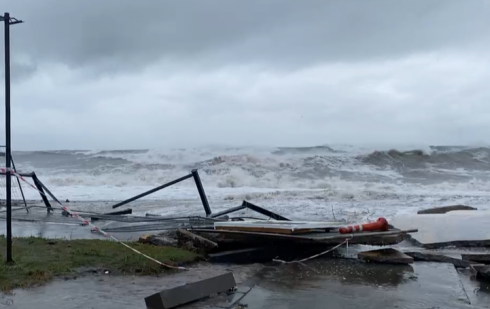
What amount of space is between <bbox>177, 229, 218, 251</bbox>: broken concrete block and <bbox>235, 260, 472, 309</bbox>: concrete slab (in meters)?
1.20

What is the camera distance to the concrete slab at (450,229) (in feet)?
29.0

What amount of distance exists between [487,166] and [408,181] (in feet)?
34.8

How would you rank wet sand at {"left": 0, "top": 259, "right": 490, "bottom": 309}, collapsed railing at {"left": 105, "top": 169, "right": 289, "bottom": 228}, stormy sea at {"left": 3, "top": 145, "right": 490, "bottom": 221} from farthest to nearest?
stormy sea at {"left": 3, "top": 145, "right": 490, "bottom": 221}, collapsed railing at {"left": 105, "top": 169, "right": 289, "bottom": 228}, wet sand at {"left": 0, "top": 259, "right": 490, "bottom": 309}

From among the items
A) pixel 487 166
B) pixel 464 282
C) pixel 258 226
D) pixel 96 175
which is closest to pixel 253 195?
pixel 258 226

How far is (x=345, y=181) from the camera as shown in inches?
1127

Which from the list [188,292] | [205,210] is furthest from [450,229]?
[188,292]

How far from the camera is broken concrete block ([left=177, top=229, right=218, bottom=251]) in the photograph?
7.53 meters

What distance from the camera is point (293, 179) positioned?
29.7m

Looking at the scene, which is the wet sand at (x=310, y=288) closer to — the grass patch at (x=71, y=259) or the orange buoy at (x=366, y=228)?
the grass patch at (x=71, y=259)

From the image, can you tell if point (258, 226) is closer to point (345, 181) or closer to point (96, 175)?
point (345, 181)

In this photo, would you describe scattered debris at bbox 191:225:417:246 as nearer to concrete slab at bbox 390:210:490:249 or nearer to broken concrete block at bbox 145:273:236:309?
concrete slab at bbox 390:210:490:249

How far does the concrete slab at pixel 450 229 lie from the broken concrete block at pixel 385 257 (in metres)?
1.83

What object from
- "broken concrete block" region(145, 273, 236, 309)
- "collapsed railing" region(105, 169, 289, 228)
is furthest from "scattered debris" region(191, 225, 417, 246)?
"collapsed railing" region(105, 169, 289, 228)

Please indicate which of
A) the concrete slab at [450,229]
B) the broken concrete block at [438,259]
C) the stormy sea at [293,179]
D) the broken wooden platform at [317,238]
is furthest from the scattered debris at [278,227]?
the stormy sea at [293,179]
